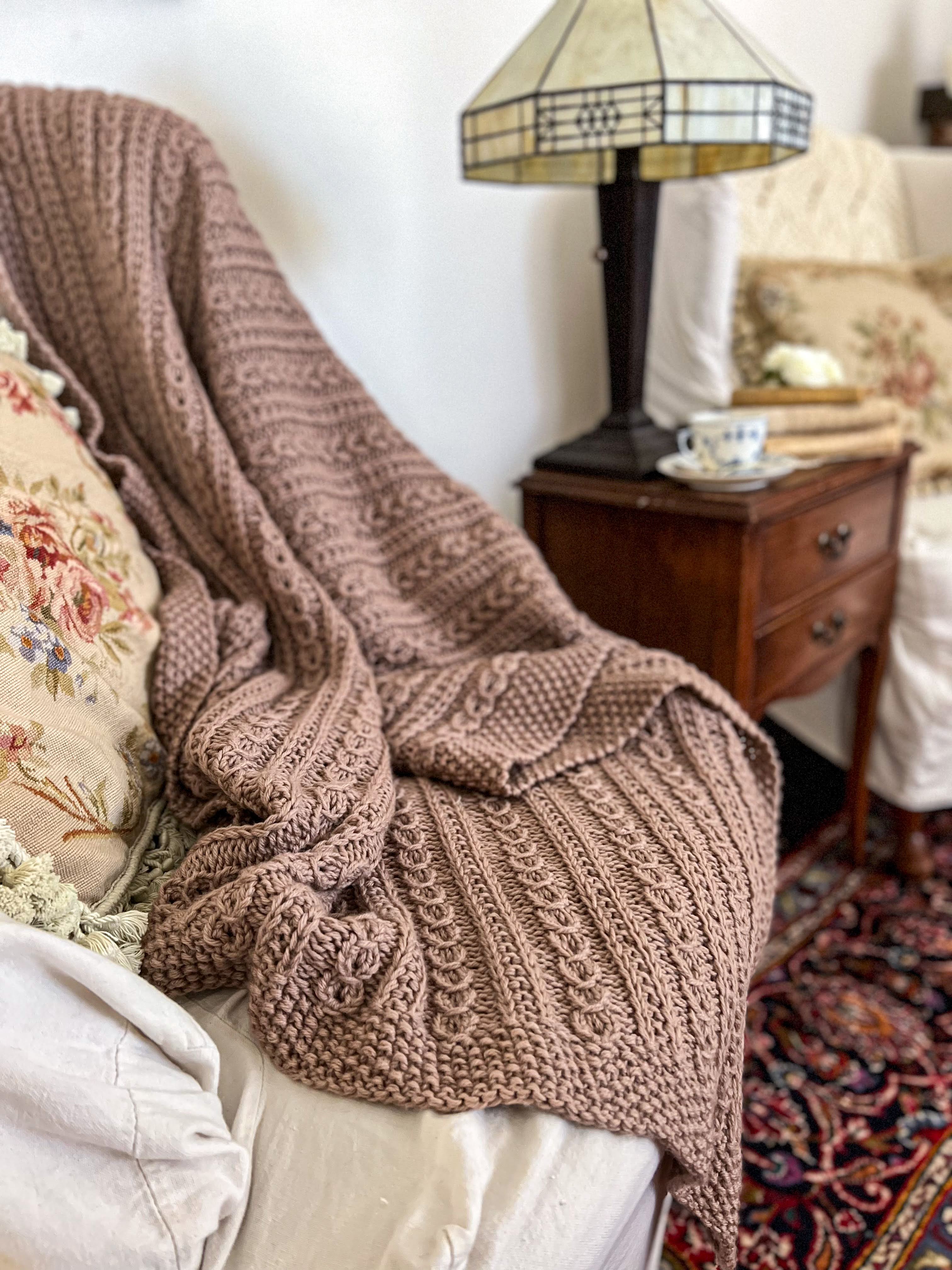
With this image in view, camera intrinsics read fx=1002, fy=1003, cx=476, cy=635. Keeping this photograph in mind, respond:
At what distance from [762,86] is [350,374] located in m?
0.50

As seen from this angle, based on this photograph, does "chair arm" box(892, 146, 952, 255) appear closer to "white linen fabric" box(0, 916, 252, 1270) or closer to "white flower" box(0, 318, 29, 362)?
"white flower" box(0, 318, 29, 362)

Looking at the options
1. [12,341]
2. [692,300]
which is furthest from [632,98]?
[12,341]

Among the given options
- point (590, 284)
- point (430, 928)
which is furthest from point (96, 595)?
point (590, 284)

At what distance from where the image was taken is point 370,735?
0.78 m

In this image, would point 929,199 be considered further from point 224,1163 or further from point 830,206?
point 224,1163

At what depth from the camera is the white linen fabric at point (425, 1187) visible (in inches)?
20.7

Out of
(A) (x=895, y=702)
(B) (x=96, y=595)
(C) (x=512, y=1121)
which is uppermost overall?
(B) (x=96, y=595)

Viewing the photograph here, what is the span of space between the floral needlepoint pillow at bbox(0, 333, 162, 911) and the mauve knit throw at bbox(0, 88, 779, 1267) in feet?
0.14

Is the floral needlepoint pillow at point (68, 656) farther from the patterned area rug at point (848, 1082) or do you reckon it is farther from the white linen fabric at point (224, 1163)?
the patterned area rug at point (848, 1082)

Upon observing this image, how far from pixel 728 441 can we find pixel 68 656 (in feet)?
2.50

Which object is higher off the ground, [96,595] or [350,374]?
[350,374]

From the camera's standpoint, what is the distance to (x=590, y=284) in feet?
5.35

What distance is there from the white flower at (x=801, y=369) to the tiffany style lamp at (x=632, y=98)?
0.94ft

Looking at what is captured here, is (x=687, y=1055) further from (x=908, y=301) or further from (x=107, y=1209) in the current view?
(x=908, y=301)
